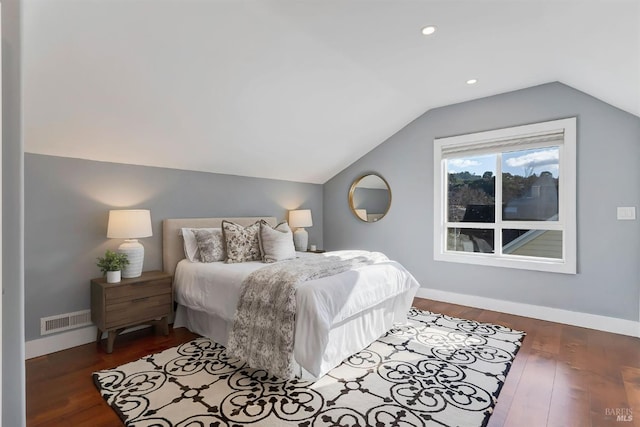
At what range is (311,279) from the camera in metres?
2.31

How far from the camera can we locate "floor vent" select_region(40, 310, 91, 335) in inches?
103

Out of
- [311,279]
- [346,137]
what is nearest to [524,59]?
[346,137]

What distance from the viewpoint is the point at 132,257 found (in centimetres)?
286

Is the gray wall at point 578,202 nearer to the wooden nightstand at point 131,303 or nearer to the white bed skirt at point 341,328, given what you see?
the white bed skirt at point 341,328

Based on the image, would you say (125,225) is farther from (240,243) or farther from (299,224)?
(299,224)

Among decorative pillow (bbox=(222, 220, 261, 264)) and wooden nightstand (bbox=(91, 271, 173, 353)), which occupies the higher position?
decorative pillow (bbox=(222, 220, 261, 264))

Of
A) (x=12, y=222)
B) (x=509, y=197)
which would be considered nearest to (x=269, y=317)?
(x=12, y=222)

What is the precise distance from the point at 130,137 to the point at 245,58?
1315 millimetres

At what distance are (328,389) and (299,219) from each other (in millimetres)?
2888

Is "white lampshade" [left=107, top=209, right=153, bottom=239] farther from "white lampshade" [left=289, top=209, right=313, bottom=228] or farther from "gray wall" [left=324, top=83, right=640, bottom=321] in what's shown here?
"gray wall" [left=324, top=83, right=640, bottom=321]

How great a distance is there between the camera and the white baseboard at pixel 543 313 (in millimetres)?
3068

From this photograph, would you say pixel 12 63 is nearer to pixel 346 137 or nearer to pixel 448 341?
pixel 448 341

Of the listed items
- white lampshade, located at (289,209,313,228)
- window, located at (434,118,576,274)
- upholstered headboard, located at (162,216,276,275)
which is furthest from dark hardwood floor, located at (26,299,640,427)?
white lampshade, located at (289,209,313,228)

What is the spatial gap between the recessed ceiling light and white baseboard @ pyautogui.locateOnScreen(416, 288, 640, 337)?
123 inches
